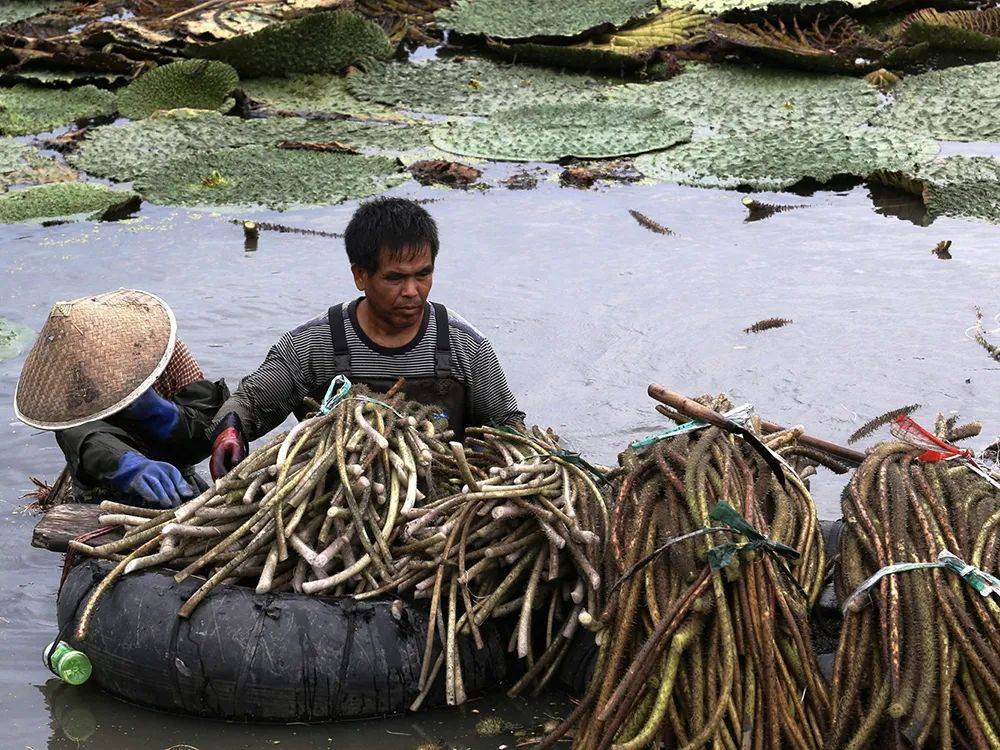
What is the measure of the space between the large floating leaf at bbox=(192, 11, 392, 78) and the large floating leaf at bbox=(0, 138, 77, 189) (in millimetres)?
1797

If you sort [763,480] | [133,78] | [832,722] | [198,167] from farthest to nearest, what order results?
1. [133,78]
2. [198,167]
3. [763,480]
4. [832,722]

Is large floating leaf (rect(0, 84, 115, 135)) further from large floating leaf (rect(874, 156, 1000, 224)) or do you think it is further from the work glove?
the work glove

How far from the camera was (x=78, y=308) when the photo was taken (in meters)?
4.44

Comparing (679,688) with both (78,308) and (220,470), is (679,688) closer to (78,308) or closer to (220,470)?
(220,470)

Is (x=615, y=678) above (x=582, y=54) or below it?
below

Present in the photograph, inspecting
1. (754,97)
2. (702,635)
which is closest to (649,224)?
(754,97)

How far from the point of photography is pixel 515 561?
12.2ft

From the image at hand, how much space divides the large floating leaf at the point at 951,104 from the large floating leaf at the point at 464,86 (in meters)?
2.41

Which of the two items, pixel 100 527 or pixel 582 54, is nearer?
pixel 100 527


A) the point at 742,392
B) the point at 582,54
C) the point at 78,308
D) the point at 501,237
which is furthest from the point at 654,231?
the point at 78,308

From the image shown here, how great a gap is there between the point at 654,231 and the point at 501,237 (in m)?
0.96

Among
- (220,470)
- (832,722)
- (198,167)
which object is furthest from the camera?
(198,167)

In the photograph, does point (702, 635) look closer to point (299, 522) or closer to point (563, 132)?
point (299, 522)

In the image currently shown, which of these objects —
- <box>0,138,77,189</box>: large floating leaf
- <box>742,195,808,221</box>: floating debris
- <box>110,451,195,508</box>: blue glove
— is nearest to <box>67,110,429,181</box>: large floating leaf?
<box>0,138,77,189</box>: large floating leaf
